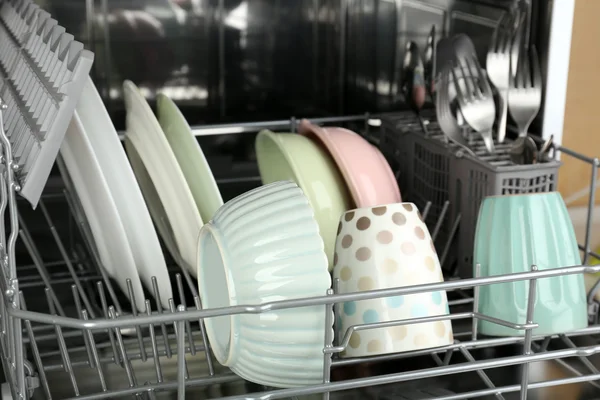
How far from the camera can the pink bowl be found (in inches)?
30.5

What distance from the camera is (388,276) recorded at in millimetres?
623

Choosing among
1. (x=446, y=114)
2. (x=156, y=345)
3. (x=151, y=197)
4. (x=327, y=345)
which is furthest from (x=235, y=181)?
(x=327, y=345)

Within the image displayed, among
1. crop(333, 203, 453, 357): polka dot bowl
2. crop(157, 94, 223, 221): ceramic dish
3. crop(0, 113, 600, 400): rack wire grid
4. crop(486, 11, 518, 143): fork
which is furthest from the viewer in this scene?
crop(486, 11, 518, 143): fork

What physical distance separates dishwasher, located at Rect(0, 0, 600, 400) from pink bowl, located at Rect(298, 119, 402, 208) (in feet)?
0.16

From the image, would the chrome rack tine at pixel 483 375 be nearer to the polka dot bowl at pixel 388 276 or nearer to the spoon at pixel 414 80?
the polka dot bowl at pixel 388 276

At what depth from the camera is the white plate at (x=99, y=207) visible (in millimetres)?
629

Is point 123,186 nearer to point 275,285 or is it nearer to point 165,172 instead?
point 165,172

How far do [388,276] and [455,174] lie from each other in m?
0.22

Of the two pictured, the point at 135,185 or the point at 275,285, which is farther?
the point at 135,185

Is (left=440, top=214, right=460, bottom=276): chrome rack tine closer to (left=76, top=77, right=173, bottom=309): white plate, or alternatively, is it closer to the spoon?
the spoon

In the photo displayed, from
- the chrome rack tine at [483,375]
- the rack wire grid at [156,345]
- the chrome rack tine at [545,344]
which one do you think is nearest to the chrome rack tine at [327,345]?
the rack wire grid at [156,345]

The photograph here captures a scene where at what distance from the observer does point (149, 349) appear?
70 cm

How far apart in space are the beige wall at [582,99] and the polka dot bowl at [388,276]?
345 millimetres

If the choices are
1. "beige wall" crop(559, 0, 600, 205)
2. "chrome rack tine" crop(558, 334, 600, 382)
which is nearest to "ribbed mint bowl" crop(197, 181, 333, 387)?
"chrome rack tine" crop(558, 334, 600, 382)
